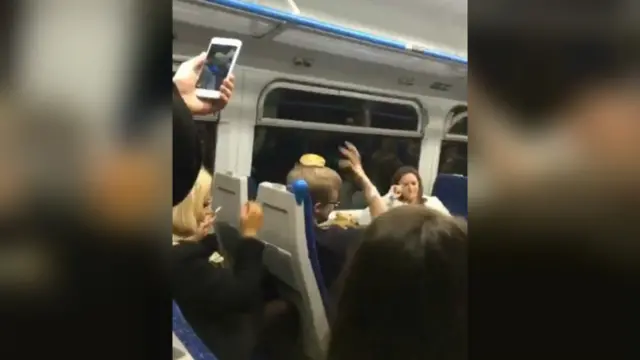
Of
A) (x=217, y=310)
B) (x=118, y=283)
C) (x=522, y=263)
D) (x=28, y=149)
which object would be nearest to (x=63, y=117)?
(x=28, y=149)

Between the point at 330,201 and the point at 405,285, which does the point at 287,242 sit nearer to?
the point at 330,201

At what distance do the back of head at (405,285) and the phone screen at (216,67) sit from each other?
0.34 m

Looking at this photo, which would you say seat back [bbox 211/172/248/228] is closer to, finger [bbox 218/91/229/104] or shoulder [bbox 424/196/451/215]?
finger [bbox 218/91/229/104]

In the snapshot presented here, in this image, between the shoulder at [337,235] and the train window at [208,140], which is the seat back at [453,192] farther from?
the train window at [208,140]

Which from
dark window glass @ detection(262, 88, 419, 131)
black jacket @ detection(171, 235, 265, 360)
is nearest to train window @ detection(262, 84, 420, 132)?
dark window glass @ detection(262, 88, 419, 131)

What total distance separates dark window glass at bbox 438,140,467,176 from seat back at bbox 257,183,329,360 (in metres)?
0.27

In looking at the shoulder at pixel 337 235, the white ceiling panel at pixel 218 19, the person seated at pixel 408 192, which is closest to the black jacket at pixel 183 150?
the white ceiling panel at pixel 218 19

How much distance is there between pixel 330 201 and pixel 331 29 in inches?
10.7

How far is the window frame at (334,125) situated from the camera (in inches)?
32.6

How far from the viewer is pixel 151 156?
681 millimetres

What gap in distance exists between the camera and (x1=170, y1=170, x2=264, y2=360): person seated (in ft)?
2.53

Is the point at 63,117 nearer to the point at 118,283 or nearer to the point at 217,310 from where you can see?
the point at 118,283

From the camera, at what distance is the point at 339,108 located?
0.88 m

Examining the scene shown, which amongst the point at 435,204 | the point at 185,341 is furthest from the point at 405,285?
the point at 185,341
